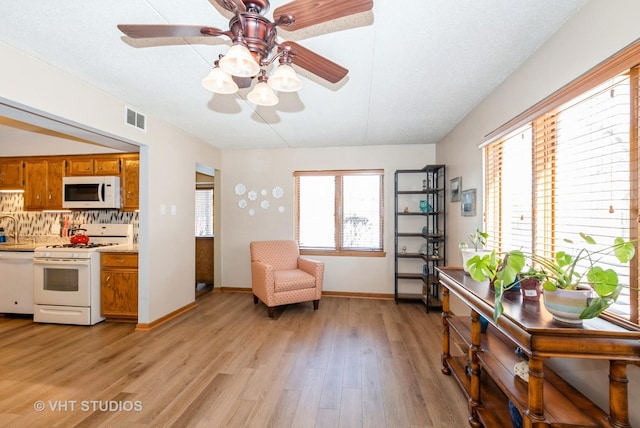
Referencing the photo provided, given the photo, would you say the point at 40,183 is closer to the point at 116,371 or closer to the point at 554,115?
Result: the point at 116,371

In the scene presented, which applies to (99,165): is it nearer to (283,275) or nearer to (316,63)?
(283,275)

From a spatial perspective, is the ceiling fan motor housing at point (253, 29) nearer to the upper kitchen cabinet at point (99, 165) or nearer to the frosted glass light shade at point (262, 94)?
the frosted glass light shade at point (262, 94)

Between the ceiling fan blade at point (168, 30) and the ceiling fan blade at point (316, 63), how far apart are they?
34cm

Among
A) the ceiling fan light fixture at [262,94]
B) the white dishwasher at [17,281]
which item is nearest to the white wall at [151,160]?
the white dishwasher at [17,281]

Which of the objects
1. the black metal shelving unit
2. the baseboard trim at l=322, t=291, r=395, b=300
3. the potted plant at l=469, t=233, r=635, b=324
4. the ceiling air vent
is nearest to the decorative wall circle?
the ceiling air vent

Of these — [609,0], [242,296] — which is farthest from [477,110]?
[242,296]

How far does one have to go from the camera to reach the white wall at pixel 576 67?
1.25m

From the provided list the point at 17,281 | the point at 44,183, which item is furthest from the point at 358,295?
the point at 44,183

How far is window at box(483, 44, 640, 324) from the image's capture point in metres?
1.27

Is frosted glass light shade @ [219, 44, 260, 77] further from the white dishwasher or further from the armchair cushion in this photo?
the white dishwasher

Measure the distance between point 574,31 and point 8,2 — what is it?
3.05 metres

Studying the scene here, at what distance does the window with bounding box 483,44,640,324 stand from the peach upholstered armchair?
2.30 m

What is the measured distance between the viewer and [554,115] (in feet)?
5.79

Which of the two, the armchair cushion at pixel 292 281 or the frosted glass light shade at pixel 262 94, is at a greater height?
the frosted glass light shade at pixel 262 94
